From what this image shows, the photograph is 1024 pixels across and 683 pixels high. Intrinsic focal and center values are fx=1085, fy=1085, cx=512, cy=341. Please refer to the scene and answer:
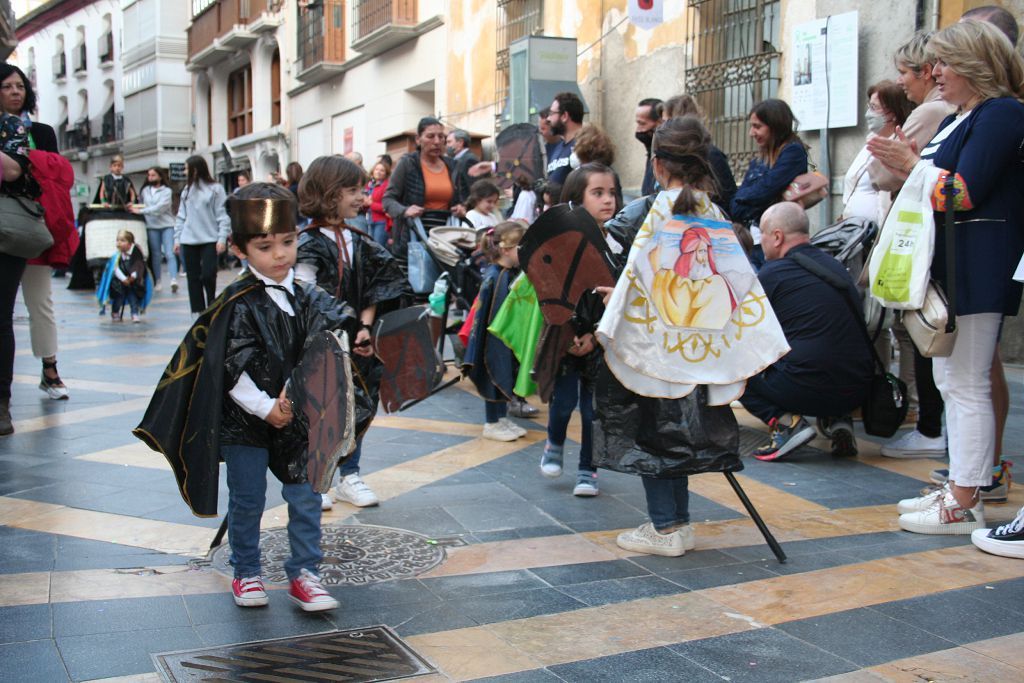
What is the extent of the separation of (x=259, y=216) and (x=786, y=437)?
11.3 ft

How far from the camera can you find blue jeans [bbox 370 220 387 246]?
1319 cm

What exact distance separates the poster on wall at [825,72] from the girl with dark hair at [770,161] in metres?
3.79

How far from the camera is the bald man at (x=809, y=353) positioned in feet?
19.5

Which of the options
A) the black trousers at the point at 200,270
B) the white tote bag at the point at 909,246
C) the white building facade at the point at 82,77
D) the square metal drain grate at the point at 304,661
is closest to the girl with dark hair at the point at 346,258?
the square metal drain grate at the point at 304,661

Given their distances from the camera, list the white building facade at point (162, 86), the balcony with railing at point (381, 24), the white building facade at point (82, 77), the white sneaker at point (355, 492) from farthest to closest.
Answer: the white building facade at point (82, 77) → the white building facade at point (162, 86) → the balcony with railing at point (381, 24) → the white sneaker at point (355, 492)

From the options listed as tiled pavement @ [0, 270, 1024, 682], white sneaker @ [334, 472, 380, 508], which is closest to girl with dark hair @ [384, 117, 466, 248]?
tiled pavement @ [0, 270, 1024, 682]

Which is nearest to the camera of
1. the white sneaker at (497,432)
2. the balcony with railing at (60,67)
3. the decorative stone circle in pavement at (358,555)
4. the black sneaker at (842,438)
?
the decorative stone circle in pavement at (358,555)

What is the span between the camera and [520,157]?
368 inches

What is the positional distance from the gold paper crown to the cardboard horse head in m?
1.15

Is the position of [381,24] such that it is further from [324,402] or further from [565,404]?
[324,402]

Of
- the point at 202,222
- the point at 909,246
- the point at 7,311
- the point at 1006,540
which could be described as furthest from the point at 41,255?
the point at 1006,540

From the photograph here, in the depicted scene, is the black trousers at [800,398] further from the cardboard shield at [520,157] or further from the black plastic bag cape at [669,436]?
the cardboard shield at [520,157]

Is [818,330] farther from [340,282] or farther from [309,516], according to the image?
[309,516]

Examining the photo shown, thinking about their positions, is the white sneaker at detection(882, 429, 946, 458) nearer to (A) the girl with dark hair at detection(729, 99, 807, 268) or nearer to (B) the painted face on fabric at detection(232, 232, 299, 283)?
(A) the girl with dark hair at detection(729, 99, 807, 268)
